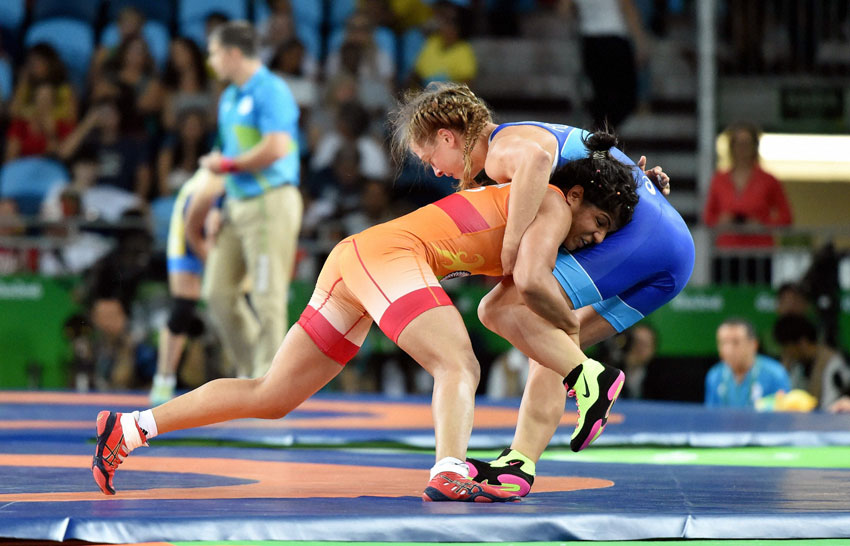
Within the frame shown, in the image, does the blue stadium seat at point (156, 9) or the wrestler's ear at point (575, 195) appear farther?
the blue stadium seat at point (156, 9)

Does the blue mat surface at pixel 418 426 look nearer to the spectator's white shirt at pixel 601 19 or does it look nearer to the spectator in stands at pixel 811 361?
the spectator in stands at pixel 811 361

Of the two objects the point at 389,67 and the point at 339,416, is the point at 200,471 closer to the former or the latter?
the point at 339,416

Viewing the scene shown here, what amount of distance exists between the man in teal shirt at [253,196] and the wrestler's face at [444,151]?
290cm

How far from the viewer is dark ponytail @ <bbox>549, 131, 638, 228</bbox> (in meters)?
3.28

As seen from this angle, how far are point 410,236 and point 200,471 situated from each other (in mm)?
1095

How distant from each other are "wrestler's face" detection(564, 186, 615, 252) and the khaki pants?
3.10 metres

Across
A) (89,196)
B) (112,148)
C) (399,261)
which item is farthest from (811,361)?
(112,148)

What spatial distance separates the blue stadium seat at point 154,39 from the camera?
36.4 feet

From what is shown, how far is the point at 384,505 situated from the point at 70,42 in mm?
9418

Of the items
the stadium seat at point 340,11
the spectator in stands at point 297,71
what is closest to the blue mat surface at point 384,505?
the spectator in stands at point 297,71

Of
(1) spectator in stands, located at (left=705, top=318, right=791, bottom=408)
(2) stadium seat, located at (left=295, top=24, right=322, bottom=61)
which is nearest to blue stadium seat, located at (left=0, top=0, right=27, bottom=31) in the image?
(2) stadium seat, located at (left=295, top=24, right=322, bottom=61)

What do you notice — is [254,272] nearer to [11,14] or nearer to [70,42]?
[70,42]

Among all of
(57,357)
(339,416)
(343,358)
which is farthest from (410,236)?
(57,357)

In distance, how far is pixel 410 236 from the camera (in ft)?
10.4
